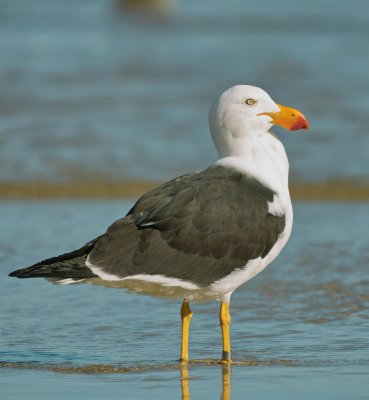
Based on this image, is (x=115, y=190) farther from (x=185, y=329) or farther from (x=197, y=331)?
(x=185, y=329)

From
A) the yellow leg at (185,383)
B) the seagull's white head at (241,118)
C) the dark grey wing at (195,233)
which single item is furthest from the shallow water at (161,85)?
the yellow leg at (185,383)

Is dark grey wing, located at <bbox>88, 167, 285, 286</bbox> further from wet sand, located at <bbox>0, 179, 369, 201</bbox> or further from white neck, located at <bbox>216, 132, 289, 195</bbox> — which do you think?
wet sand, located at <bbox>0, 179, 369, 201</bbox>

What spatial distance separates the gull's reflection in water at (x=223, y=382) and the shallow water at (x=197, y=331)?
0.02 metres

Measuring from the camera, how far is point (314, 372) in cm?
561

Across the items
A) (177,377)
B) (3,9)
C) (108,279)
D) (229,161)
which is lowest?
(177,377)

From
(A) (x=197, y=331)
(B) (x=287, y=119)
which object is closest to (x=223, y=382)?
(A) (x=197, y=331)

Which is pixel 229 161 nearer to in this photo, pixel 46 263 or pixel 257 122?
pixel 257 122

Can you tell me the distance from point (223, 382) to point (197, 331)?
3.73ft

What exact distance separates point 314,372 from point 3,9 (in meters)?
23.5

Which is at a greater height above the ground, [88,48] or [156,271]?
[88,48]

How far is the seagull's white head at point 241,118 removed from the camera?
6.17 metres

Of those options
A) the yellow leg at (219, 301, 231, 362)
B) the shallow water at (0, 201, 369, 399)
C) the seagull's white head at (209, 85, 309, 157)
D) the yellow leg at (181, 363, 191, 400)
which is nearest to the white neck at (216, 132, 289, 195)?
the seagull's white head at (209, 85, 309, 157)

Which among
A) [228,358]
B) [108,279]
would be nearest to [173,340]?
[228,358]

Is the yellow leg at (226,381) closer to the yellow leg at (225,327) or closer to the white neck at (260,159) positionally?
the yellow leg at (225,327)
